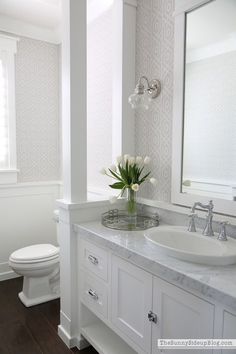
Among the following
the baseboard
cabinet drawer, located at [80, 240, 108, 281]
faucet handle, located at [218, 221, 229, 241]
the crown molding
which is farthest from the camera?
the crown molding

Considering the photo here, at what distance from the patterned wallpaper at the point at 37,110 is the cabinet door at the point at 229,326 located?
250 centimetres

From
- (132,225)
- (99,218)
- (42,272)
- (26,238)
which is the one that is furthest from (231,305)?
(26,238)

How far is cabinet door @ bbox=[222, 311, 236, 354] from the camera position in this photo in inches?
39.5

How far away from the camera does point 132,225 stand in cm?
189

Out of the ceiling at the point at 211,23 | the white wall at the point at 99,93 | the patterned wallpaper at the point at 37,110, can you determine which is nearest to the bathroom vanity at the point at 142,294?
the white wall at the point at 99,93

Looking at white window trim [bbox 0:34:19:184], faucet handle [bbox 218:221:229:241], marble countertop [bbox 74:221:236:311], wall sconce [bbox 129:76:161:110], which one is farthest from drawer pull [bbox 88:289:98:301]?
white window trim [bbox 0:34:19:184]

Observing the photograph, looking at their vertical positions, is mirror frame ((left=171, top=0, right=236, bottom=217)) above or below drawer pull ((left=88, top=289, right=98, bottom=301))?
above

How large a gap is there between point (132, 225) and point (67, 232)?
45 centimetres

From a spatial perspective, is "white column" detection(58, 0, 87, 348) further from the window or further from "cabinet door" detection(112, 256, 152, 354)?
the window

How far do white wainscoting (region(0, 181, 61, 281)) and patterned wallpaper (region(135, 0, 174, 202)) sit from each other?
1.41 meters

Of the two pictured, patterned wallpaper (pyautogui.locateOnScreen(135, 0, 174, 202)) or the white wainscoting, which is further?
the white wainscoting

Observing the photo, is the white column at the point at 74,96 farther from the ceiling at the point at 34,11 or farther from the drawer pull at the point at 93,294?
the ceiling at the point at 34,11

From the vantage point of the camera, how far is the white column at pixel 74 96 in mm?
1887

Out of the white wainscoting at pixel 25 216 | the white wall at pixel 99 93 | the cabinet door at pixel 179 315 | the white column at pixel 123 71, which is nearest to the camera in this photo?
the cabinet door at pixel 179 315
